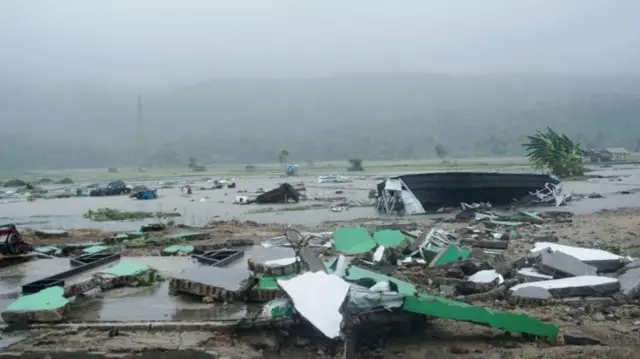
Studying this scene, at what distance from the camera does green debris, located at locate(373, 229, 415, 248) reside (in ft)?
40.2

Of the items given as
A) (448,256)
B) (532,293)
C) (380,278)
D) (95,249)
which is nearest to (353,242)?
(448,256)

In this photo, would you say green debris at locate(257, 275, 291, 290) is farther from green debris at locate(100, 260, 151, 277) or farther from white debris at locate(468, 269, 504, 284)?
white debris at locate(468, 269, 504, 284)

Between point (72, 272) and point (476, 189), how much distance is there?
1931cm

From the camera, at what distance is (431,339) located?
7.14m

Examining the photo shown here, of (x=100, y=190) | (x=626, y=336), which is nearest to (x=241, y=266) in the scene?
(x=626, y=336)

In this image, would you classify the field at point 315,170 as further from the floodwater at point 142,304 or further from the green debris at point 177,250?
the floodwater at point 142,304

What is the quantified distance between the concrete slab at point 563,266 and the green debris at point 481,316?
282 cm

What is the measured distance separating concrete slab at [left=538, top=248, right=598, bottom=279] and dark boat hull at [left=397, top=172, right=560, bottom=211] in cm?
1563

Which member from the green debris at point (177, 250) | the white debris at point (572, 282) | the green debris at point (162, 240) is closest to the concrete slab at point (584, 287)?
the white debris at point (572, 282)

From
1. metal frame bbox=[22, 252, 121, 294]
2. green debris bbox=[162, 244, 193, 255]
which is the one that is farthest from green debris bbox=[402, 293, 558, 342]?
green debris bbox=[162, 244, 193, 255]

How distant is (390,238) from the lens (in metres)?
12.6

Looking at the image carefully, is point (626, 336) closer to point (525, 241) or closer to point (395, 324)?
point (395, 324)

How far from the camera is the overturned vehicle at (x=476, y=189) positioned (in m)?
25.6

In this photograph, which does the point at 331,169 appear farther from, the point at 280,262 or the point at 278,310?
the point at 278,310
